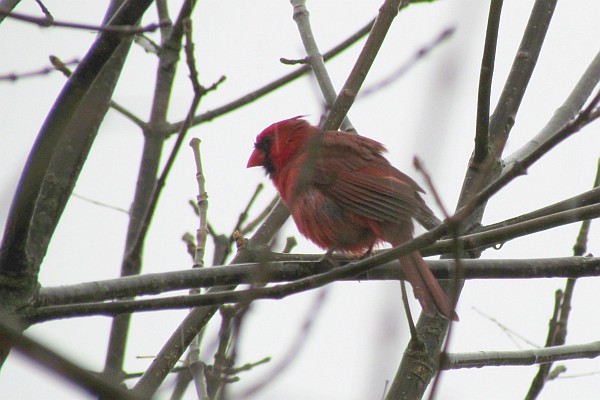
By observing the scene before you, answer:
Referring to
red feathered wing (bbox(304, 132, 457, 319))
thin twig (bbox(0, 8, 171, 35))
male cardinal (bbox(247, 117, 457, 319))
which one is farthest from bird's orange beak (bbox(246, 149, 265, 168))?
thin twig (bbox(0, 8, 171, 35))

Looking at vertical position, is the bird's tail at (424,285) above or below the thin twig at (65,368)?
above

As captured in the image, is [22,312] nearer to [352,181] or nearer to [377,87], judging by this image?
[377,87]

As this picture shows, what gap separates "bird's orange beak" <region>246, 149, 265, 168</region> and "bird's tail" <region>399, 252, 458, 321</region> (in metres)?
2.00

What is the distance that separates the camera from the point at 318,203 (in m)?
4.64

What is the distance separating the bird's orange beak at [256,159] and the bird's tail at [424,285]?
200 centimetres

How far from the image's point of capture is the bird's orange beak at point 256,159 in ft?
17.7

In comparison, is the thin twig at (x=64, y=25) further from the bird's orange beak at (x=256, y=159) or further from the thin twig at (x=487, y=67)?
the bird's orange beak at (x=256, y=159)

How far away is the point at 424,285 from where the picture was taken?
11.7ft

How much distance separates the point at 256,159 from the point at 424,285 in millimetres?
Answer: 2113

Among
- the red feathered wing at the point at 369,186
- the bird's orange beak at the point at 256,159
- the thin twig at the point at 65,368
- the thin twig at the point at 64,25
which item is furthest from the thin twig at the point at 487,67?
the thin twig at the point at 65,368

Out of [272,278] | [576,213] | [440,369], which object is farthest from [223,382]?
[576,213]

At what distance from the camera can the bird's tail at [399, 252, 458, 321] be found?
11.4ft

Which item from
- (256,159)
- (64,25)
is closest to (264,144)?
(256,159)

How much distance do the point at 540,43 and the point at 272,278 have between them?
2.04 m
